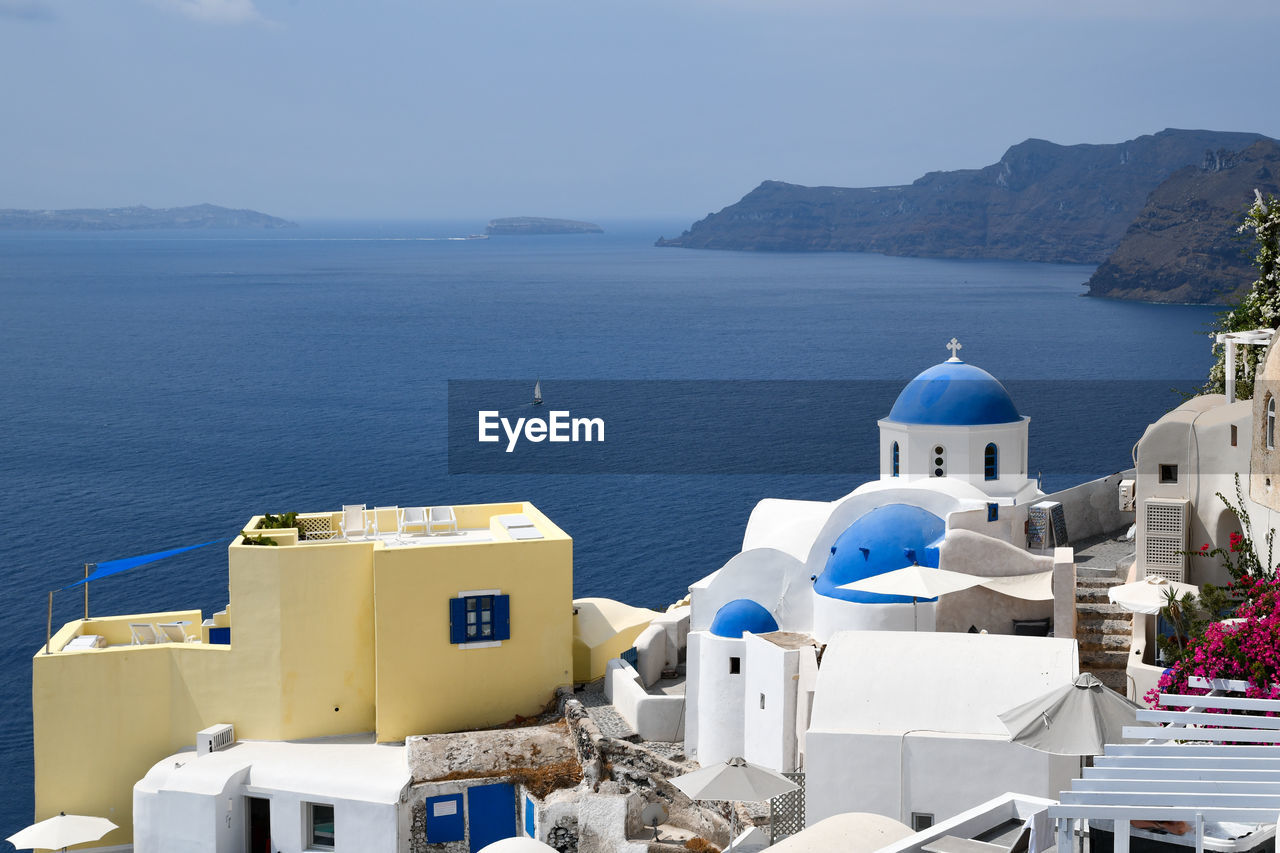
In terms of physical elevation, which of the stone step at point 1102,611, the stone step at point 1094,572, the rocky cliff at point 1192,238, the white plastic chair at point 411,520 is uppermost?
the rocky cliff at point 1192,238

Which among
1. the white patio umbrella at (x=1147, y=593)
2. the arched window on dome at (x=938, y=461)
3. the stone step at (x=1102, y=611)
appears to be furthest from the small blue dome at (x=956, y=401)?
the white patio umbrella at (x=1147, y=593)

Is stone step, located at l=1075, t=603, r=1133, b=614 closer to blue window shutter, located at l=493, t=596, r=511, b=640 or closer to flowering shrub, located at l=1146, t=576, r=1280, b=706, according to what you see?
flowering shrub, located at l=1146, t=576, r=1280, b=706

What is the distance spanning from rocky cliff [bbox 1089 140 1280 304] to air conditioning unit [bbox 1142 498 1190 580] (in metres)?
133

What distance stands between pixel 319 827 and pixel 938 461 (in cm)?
1534

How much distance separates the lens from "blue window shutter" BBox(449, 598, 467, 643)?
29.1m

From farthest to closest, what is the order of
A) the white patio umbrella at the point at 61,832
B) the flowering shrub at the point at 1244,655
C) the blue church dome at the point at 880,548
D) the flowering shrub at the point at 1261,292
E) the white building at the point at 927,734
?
the flowering shrub at the point at 1261,292
the white patio umbrella at the point at 61,832
the blue church dome at the point at 880,548
the white building at the point at 927,734
the flowering shrub at the point at 1244,655

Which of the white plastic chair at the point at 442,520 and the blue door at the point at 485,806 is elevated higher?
the white plastic chair at the point at 442,520

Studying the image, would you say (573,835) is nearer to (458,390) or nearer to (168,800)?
(168,800)

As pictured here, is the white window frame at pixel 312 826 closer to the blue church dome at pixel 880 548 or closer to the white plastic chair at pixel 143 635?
the white plastic chair at pixel 143 635

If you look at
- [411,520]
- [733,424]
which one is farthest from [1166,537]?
[733,424]

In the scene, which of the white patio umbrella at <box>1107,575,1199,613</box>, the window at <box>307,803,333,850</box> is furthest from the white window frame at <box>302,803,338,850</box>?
the white patio umbrella at <box>1107,575,1199,613</box>

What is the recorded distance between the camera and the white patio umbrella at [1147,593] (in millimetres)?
23984

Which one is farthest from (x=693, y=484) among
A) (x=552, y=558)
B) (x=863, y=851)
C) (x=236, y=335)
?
(x=236, y=335)

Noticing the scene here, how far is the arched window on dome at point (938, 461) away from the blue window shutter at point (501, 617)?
9906mm
